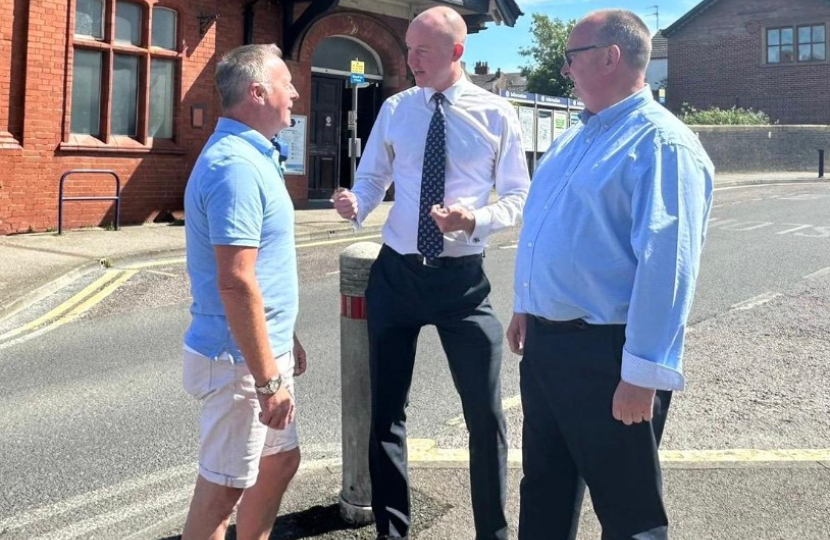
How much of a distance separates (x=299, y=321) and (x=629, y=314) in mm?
5574

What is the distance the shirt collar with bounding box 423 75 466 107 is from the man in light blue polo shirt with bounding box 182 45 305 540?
701mm

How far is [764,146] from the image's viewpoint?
3284cm

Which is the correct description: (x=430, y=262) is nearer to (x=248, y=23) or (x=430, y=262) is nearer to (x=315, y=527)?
(x=315, y=527)

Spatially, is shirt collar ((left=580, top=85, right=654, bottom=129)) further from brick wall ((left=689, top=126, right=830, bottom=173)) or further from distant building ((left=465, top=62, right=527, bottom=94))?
distant building ((left=465, top=62, right=527, bottom=94))

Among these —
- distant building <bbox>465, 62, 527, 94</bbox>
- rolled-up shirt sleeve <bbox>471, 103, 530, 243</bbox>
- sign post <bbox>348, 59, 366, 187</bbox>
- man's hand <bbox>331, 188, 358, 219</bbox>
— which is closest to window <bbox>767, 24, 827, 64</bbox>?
distant building <bbox>465, 62, 527, 94</bbox>

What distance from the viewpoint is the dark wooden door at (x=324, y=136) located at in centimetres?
1784

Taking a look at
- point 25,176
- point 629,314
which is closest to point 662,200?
point 629,314

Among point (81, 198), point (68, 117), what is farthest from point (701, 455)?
point (68, 117)

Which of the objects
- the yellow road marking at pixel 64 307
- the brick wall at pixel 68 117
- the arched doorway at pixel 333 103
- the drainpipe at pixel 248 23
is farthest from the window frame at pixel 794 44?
the yellow road marking at pixel 64 307

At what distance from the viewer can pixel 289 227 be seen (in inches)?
110

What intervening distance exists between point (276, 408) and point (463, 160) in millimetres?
1221

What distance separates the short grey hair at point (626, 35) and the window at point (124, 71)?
12.2 m

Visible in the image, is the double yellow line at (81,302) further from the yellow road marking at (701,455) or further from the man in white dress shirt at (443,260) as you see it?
the man in white dress shirt at (443,260)

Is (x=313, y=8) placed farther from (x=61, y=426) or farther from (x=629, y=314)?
(x=629, y=314)
